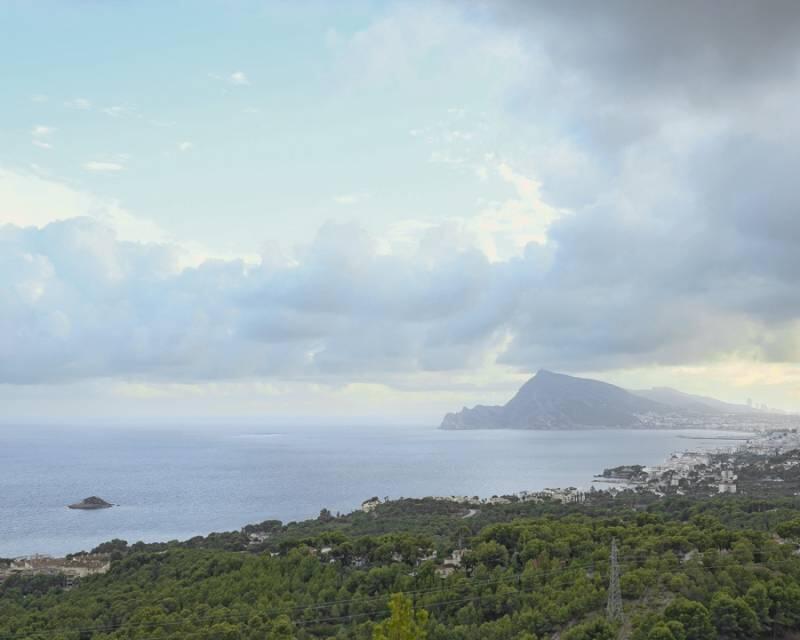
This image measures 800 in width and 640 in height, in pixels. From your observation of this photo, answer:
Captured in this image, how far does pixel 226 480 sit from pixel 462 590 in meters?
60.7

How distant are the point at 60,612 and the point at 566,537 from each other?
1309 centimetres

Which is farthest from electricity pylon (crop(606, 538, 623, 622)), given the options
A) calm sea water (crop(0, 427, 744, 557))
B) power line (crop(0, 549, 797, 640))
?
calm sea water (crop(0, 427, 744, 557))

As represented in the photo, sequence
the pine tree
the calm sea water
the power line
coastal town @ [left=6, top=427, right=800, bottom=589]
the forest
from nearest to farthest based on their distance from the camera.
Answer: the pine tree < the forest < the power line < coastal town @ [left=6, top=427, right=800, bottom=589] < the calm sea water

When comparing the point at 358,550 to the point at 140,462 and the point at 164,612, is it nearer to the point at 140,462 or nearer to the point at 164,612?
the point at 164,612

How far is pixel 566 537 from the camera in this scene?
17359 mm

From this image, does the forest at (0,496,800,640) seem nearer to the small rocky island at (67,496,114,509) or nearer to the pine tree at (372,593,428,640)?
the pine tree at (372,593,428,640)

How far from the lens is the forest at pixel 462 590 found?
12070mm

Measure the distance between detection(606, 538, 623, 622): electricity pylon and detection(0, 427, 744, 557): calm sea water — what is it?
113 ft

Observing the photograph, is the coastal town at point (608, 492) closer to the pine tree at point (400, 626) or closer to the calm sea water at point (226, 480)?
the pine tree at point (400, 626)

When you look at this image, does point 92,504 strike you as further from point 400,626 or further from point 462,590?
point 400,626

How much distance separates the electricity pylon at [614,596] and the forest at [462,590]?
23cm

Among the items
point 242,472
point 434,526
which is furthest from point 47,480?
point 434,526

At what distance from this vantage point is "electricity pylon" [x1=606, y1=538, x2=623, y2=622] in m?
11.7

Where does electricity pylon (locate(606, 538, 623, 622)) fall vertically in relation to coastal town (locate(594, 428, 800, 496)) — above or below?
above
